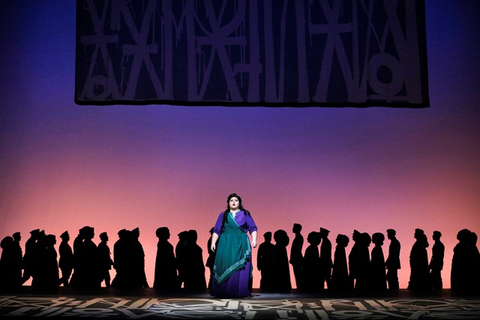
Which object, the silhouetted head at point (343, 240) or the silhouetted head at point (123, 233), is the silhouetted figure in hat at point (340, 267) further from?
the silhouetted head at point (123, 233)

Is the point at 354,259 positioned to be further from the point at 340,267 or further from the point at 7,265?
the point at 7,265

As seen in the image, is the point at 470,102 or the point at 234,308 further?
the point at 470,102

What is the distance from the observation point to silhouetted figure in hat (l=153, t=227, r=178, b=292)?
734 cm

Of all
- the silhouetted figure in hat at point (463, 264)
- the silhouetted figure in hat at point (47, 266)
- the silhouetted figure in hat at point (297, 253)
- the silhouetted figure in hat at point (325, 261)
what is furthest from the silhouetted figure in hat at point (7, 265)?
the silhouetted figure in hat at point (463, 264)

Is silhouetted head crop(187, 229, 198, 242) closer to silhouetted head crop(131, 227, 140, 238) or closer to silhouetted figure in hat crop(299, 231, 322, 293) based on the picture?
silhouetted head crop(131, 227, 140, 238)

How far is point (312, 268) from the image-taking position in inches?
289

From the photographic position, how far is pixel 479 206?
7.84 meters

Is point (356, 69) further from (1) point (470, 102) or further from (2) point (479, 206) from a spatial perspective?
(2) point (479, 206)

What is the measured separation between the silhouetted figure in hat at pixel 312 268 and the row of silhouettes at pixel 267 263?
1cm

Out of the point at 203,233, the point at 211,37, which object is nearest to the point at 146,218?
the point at 203,233

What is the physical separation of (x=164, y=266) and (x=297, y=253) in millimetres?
1655

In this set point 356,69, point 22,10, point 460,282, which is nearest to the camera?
point 460,282

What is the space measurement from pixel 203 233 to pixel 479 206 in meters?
3.65

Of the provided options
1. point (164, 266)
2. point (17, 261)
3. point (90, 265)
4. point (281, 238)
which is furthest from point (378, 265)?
point (17, 261)
